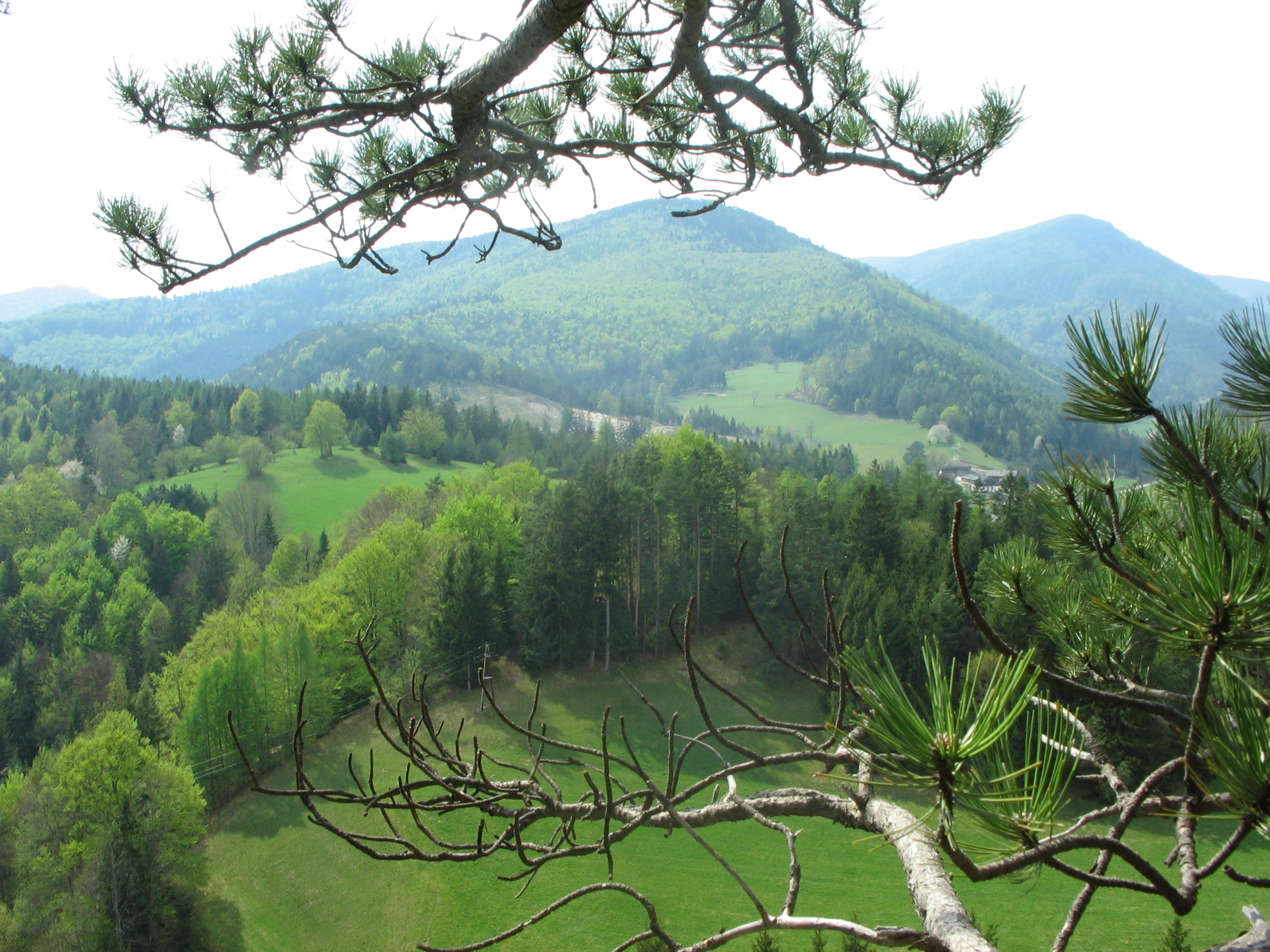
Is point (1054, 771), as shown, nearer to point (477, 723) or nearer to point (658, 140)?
point (658, 140)

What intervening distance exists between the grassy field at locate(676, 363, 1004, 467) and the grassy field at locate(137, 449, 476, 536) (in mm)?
54417

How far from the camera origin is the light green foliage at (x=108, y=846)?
55.3 feet

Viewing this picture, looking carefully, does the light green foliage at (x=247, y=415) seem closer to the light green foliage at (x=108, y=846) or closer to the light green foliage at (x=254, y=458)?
the light green foliage at (x=254, y=458)

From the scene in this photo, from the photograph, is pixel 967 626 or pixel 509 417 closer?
pixel 967 626

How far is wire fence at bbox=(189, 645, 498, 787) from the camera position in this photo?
76.3 feet

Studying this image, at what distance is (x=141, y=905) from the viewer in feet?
56.5

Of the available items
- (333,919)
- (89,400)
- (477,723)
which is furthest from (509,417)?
(333,919)

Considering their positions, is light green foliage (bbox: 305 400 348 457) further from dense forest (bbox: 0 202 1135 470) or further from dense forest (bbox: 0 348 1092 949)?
dense forest (bbox: 0 202 1135 470)

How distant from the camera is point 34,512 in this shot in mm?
48531

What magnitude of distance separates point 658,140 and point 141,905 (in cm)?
2111

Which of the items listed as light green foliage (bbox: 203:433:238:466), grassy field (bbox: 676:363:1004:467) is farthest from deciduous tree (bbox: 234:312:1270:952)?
grassy field (bbox: 676:363:1004:467)

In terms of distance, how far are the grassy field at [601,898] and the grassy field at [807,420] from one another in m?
74.8

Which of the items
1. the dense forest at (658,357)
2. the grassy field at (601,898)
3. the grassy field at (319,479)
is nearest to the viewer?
the grassy field at (601,898)

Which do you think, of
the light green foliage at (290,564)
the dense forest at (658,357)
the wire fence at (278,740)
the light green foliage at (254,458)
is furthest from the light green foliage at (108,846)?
the dense forest at (658,357)
